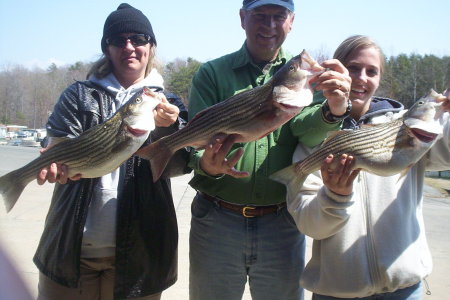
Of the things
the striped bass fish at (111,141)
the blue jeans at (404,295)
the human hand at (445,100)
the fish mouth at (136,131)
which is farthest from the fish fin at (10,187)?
the human hand at (445,100)

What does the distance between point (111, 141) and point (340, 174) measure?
1599 mm

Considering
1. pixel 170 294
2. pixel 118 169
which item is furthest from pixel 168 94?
pixel 170 294

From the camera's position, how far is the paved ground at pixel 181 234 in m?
5.60

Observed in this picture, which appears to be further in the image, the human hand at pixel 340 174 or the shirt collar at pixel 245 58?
the shirt collar at pixel 245 58

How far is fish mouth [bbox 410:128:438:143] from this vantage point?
2615 millimetres

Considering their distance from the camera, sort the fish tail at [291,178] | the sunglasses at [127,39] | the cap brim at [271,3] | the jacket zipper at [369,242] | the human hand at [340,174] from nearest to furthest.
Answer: the human hand at [340,174]
the jacket zipper at [369,242]
the fish tail at [291,178]
the cap brim at [271,3]
the sunglasses at [127,39]

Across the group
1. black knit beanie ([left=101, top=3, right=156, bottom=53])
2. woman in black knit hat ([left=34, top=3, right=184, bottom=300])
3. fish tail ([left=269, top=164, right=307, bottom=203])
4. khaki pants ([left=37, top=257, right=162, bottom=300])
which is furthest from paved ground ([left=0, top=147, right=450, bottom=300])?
fish tail ([left=269, top=164, right=307, bottom=203])

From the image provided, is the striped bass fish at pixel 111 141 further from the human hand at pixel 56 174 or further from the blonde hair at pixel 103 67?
the blonde hair at pixel 103 67

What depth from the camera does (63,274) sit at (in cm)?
316

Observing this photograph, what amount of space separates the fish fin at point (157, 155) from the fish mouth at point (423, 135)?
1.65 metres

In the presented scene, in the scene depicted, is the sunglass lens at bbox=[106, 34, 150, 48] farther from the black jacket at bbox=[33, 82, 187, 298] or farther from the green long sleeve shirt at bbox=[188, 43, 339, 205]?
the green long sleeve shirt at bbox=[188, 43, 339, 205]

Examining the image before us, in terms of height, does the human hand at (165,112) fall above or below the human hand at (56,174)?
above

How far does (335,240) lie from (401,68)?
2469 inches

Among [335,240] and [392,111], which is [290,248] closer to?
[335,240]
